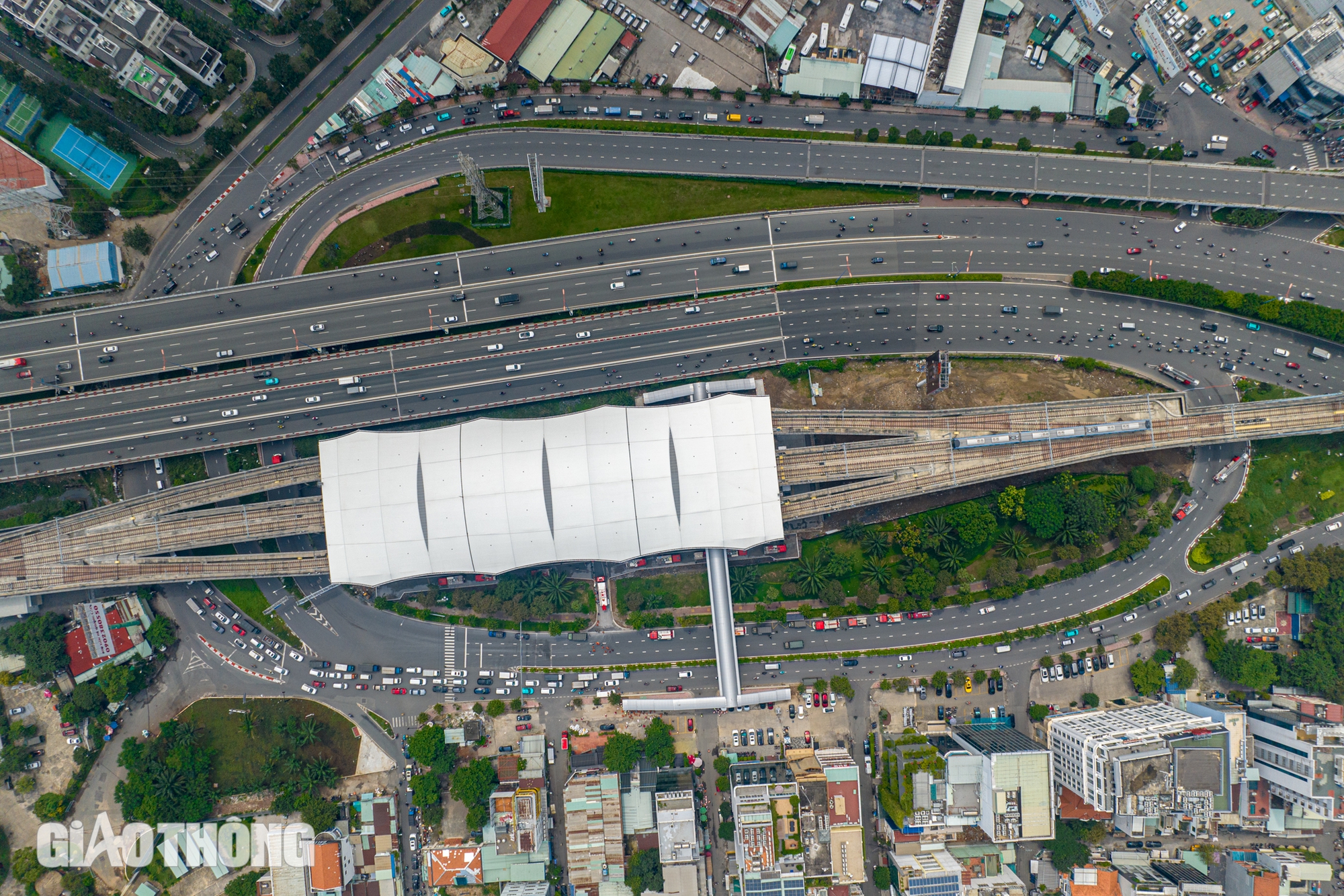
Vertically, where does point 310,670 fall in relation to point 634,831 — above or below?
above

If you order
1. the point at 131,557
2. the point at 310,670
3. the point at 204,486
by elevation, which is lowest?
the point at 310,670

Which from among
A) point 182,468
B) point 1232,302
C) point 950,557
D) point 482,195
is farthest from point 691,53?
point 182,468

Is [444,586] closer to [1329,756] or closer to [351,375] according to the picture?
[351,375]

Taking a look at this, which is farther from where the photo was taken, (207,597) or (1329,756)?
(207,597)

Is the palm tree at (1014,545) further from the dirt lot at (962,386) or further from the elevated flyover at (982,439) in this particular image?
the dirt lot at (962,386)

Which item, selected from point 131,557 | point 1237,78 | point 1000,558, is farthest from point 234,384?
point 1237,78

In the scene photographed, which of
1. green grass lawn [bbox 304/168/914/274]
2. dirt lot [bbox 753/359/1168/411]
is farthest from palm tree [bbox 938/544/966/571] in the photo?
green grass lawn [bbox 304/168/914/274]

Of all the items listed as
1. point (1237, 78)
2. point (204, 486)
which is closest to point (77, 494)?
point (204, 486)
